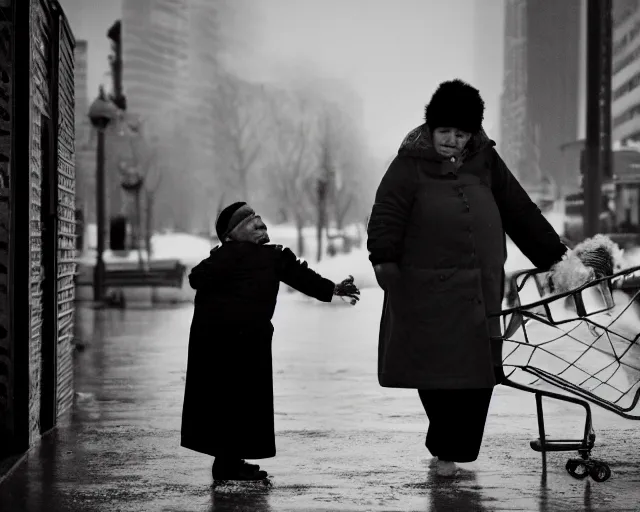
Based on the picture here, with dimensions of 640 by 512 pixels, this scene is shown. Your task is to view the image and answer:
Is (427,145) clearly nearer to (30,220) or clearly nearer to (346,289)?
(346,289)

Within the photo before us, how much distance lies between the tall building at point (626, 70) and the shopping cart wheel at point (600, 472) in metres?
48.9

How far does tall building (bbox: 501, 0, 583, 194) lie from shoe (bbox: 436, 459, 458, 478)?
3080 inches

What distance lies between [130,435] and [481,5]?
65.0m

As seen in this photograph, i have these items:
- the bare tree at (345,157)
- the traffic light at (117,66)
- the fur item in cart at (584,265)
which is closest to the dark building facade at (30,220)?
the fur item in cart at (584,265)

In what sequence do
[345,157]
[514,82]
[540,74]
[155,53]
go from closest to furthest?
[345,157], [540,74], [514,82], [155,53]

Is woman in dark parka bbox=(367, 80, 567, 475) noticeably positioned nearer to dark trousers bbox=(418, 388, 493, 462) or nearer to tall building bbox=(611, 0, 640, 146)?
dark trousers bbox=(418, 388, 493, 462)

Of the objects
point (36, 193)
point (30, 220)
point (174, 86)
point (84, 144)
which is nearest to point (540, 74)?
point (174, 86)

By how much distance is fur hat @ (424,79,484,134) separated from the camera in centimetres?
589

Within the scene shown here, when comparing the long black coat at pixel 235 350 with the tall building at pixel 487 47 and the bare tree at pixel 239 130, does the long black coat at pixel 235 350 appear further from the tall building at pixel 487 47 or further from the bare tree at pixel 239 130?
the bare tree at pixel 239 130

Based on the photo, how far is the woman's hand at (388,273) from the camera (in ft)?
19.1

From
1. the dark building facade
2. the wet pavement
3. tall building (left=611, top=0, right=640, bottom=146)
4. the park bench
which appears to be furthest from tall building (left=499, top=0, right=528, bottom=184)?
the dark building facade

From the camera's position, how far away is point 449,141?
5926 mm

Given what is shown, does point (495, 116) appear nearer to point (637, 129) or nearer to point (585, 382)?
point (637, 129)

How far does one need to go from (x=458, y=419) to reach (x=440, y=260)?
0.74m
